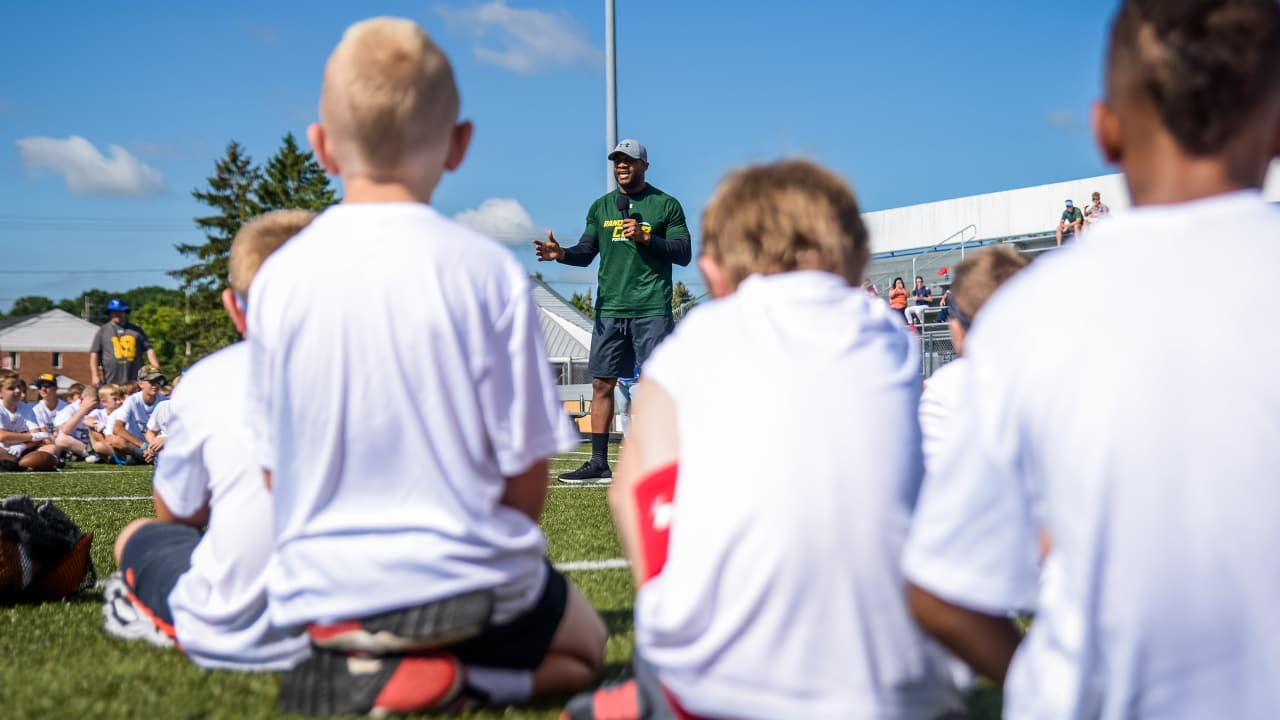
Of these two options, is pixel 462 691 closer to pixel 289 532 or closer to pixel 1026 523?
pixel 289 532

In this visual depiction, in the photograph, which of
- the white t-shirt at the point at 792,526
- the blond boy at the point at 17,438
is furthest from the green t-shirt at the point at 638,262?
the blond boy at the point at 17,438

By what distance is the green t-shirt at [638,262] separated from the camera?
8.40 meters

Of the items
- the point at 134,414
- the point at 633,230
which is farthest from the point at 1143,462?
the point at 134,414

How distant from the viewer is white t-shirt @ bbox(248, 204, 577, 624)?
2.25m

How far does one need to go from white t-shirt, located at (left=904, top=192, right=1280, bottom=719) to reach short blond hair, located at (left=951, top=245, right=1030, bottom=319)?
218 cm

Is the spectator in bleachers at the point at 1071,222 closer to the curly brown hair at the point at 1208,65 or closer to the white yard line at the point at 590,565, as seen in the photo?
the white yard line at the point at 590,565

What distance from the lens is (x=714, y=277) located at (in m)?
2.17

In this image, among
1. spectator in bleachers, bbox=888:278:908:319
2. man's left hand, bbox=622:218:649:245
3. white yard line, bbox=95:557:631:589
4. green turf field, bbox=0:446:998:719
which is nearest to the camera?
green turf field, bbox=0:446:998:719

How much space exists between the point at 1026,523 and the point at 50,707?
88.3 inches

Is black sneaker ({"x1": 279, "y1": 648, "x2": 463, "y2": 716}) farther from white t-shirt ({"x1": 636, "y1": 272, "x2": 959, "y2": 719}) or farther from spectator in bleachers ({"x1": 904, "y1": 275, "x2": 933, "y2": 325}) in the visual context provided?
spectator in bleachers ({"x1": 904, "y1": 275, "x2": 933, "y2": 325})

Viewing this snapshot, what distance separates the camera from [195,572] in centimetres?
286

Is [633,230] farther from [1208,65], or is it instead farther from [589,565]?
[1208,65]

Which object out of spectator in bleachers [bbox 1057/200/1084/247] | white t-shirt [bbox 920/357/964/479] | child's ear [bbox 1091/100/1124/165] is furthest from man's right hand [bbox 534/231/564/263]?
spectator in bleachers [bbox 1057/200/1084/247]

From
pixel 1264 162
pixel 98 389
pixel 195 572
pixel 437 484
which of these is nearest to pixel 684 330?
pixel 437 484
